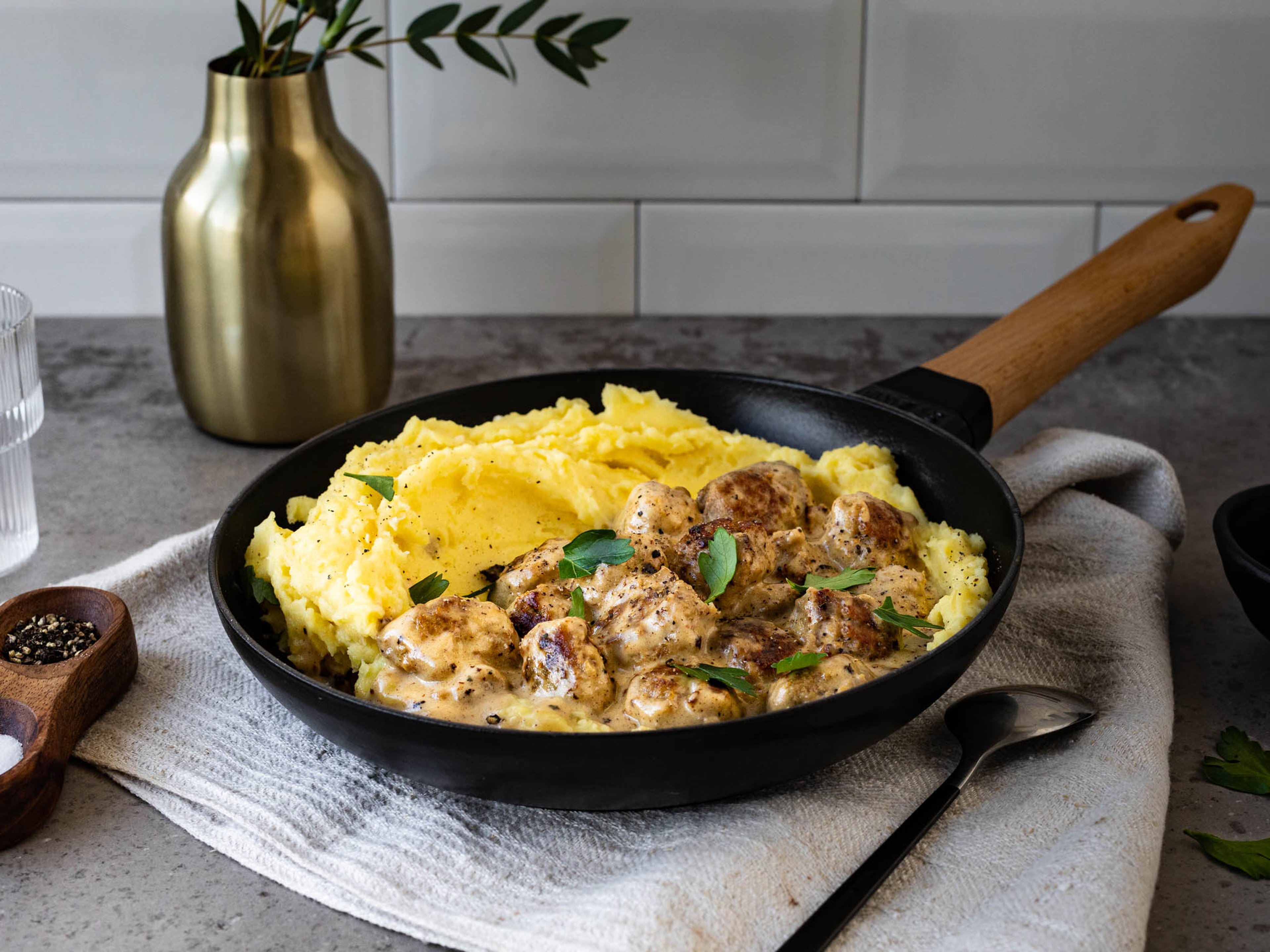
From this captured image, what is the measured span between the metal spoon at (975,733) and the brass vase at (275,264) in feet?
4.63

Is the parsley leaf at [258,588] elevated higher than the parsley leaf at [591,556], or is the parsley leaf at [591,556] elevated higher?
the parsley leaf at [591,556]

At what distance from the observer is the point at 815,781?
162cm

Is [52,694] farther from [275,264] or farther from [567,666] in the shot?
[275,264]

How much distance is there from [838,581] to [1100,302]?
975 millimetres

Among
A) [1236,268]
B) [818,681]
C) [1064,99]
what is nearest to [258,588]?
[818,681]

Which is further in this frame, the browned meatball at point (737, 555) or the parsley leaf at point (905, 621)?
the browned meatball at point (737, 555)

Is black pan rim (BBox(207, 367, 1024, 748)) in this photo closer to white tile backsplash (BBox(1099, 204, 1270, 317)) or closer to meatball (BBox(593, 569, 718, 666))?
meatball (BBox(593, 569, 718, 666))

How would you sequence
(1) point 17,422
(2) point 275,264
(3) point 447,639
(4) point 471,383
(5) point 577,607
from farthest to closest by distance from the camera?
1. (4) point 471,383
2. (2) point 275,264
3. (1) point 17,422
4. (5) point 577,607
5. (3) point 447,639

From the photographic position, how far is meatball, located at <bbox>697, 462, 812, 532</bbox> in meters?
1.96

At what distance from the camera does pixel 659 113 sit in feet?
10.2

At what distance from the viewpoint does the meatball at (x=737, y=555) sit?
1.80 metres

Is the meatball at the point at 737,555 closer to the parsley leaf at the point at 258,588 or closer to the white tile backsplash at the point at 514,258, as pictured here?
the parsley leaf at the point at 258,588

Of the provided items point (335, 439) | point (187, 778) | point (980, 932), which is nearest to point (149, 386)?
point (335, 439)

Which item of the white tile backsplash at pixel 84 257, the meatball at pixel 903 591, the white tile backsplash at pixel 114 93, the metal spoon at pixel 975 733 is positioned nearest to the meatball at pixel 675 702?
the metal spoon at pixel 975 733
